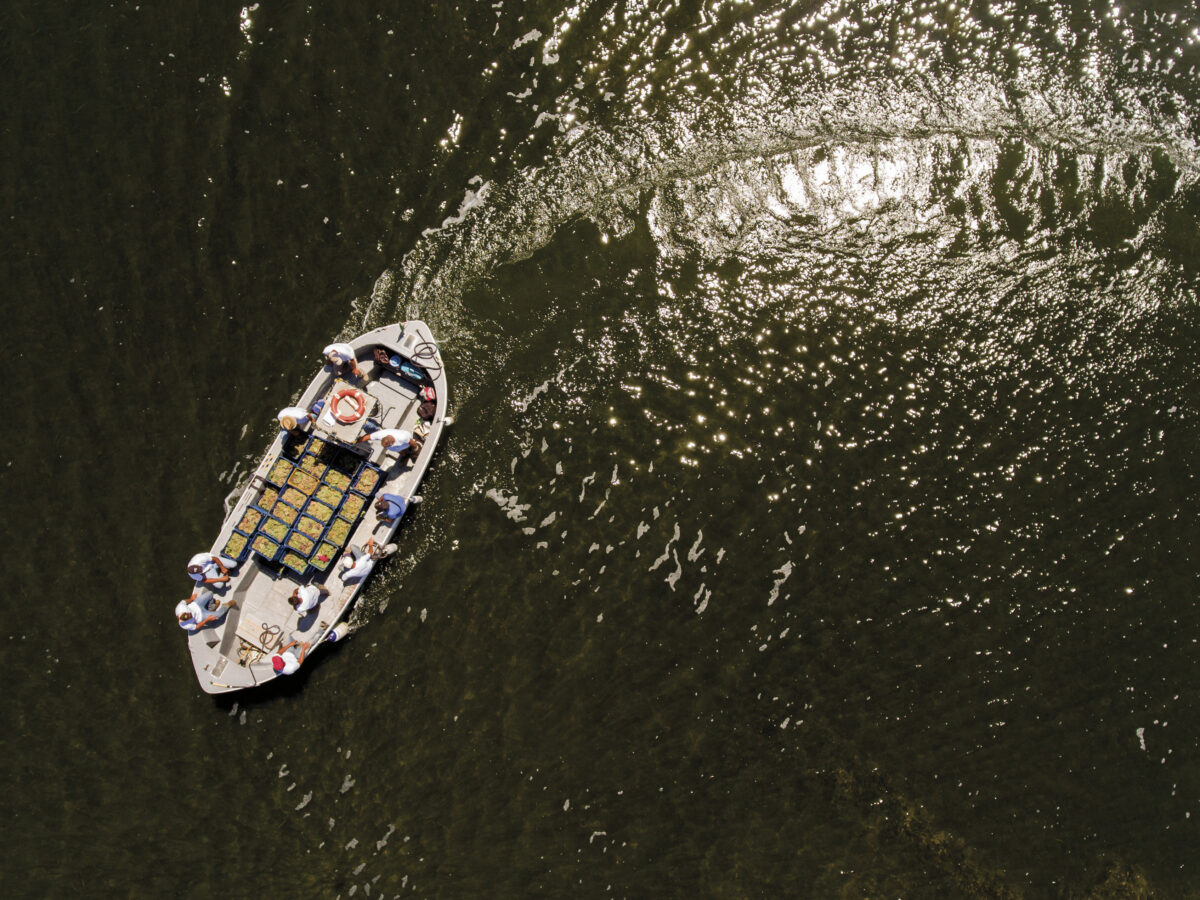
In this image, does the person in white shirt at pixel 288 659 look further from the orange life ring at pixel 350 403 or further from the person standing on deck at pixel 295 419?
the orange life ring at pixel 350 403

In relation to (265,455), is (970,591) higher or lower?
higher

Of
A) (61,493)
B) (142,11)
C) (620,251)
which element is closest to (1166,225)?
(620,251)

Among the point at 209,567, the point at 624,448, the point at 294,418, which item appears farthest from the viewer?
the point at 624,448

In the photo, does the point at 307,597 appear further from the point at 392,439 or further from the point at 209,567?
the point at 392,439

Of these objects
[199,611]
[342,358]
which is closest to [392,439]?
[342,358]

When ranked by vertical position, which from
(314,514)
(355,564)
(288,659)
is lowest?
(288,659)

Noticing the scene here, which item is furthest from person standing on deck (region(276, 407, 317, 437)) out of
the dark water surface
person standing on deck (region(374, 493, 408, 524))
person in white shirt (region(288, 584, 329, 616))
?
person in white shirt (region(288, 584, 329, 616))

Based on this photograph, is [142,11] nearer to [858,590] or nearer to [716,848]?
[858,590]

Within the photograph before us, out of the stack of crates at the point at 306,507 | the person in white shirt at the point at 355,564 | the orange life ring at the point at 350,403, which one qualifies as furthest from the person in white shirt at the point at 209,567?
the orange life ring at the point at 350,403
